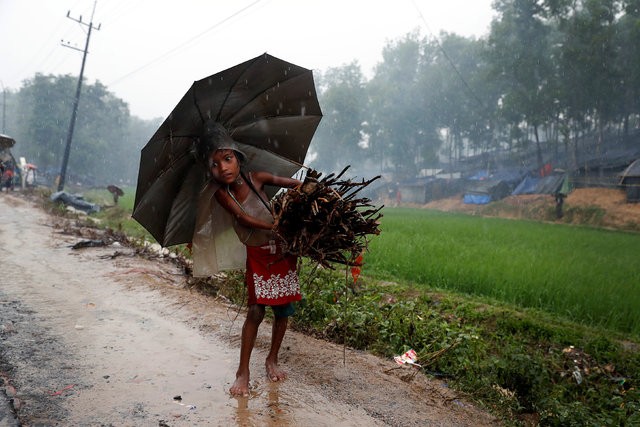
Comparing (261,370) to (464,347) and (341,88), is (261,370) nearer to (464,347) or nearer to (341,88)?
(464,347)

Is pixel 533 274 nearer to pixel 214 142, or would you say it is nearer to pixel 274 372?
pixel 274 372

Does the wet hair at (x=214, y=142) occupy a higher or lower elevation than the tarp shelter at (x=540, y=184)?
lower

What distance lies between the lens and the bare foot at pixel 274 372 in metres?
3.27

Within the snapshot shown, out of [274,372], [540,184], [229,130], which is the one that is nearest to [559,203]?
[540,184]

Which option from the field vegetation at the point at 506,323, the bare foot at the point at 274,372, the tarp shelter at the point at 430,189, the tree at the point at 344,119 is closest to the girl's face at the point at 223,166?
the field vegetation at the point at 506,323

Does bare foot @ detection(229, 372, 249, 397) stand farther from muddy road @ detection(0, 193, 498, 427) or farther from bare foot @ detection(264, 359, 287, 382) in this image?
bare foot @ detection(264, 359, 287, 382)

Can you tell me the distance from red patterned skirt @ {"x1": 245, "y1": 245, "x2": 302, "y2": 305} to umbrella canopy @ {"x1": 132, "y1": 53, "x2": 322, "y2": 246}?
25.3 inches

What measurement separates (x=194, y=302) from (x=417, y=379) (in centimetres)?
287

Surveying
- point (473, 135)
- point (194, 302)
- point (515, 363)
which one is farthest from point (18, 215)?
point (473, 135)

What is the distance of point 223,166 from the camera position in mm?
2834

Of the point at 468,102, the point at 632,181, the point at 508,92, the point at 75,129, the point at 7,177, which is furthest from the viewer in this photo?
the point at 75,129

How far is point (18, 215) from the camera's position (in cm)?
1456

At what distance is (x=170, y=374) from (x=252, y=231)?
1369mm

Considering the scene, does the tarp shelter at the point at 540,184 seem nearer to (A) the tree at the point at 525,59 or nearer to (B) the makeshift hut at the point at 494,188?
(B) the makeshift hut at the point at 494,188
